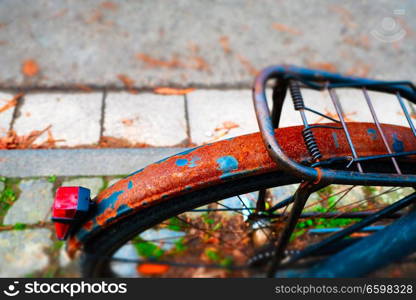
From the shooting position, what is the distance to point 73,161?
242cm

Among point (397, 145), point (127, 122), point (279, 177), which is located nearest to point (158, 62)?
point (127, 122)

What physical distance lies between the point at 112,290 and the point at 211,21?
8.28 feet

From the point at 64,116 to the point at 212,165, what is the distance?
1.72 metres

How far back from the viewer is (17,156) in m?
2.40

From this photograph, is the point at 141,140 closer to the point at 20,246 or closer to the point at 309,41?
the point at 20,246

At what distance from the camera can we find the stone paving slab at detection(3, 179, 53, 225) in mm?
2170

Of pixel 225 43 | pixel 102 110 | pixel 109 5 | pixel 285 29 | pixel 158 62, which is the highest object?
pixel 109 5

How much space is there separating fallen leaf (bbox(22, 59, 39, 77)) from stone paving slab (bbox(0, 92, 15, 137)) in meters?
0.26

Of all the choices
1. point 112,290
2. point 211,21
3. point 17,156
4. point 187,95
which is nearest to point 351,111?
point 187,95

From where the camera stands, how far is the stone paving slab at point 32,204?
7.12 ft

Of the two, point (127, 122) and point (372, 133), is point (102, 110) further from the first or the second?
point (372, 133)

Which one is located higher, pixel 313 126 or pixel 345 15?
pixel 345 15

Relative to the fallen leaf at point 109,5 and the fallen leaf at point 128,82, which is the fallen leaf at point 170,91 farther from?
the fallen leaf at point 109,5

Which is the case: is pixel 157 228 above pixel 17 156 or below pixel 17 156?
below
